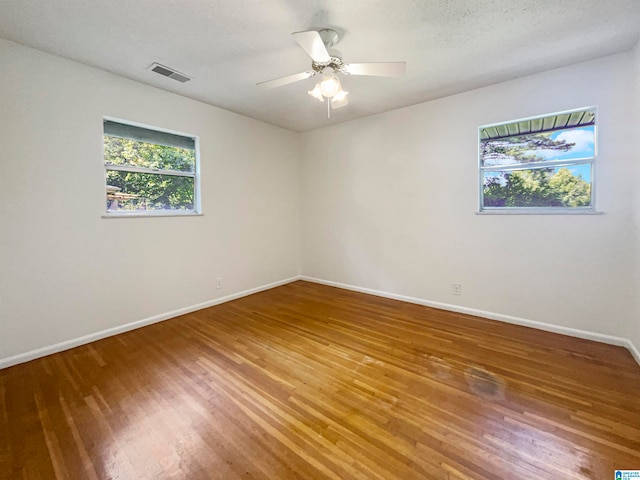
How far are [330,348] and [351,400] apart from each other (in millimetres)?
732

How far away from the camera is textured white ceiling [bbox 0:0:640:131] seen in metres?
1.88

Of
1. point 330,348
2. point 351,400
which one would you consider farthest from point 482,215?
point 351,400

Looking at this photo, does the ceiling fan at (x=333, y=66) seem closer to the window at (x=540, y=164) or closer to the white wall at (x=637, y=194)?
the window at (x=540, y=164)

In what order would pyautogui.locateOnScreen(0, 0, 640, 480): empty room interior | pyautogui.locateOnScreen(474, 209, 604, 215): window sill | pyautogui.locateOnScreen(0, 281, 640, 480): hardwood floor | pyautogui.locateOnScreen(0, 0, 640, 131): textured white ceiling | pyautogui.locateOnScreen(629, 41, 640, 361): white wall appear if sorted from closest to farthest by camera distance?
pyautogui.locateOnScreen(0, 281, 640, 480): hardwood floor < pyautogui.locateOnScreen(0, 0, 640, 480): empty room interior < pyautogui.locateOnScreen(0, 0, 640, 131): textured white ceiling < pyautogui.locateOnScreen(629, 41, 640, 361): white wall < pyautogui.locateOnScreen(474, 209, 604, 215): window sill

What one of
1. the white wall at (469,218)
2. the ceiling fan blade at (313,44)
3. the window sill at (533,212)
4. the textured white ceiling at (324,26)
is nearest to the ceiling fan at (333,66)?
the ceiling fan blade at (313,44)

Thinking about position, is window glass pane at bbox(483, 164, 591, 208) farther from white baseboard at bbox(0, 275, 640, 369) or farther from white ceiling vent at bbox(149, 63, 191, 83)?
white ceiling vent at bbox(149, 63, 191, 83)

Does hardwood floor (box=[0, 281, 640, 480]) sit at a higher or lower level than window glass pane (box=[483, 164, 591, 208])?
lower

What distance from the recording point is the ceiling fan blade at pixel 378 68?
6.57ft

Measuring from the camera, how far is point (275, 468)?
138 cm

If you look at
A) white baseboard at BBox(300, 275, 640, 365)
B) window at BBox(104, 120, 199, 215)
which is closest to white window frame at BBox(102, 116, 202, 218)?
window at BBox(104, 120, 199, 215)

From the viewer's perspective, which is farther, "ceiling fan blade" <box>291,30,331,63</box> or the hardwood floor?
"ceiling fan blade" <box>291,30,331,63</box>

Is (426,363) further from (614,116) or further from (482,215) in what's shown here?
(614,116)

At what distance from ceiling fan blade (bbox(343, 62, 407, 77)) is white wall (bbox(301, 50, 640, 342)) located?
1.66 meters

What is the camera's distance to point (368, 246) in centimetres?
423
